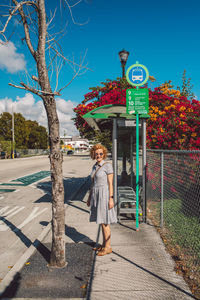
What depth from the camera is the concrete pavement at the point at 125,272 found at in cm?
296

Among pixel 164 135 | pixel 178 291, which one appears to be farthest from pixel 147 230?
pixel 164 135

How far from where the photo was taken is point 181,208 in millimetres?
6227

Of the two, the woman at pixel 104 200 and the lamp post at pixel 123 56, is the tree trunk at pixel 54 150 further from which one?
the lamp post at pixel 123 56

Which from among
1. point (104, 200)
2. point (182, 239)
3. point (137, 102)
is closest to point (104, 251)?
point (104, 200)

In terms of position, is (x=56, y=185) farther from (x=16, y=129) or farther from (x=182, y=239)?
(x=16, y=129)

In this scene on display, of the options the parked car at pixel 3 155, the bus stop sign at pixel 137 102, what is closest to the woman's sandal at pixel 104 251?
the bus stop sign at pixel 137 102

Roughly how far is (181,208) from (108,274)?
3.38m

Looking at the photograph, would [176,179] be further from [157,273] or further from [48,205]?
[48,205]

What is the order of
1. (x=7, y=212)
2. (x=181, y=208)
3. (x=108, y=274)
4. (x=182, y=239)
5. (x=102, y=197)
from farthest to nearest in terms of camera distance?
(x=7, y=212)
(x=181, y=208)
(x=182, y=239)
(x=102, y=197)
(x=108, y=274)

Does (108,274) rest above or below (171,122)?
below

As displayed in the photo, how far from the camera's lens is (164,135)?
6973 mm

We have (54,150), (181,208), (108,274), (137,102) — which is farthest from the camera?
(181,208)

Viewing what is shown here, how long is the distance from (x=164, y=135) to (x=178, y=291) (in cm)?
455

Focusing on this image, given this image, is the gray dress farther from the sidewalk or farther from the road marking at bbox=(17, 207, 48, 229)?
the road marking at bbox=(17, 207, 48, 229)
